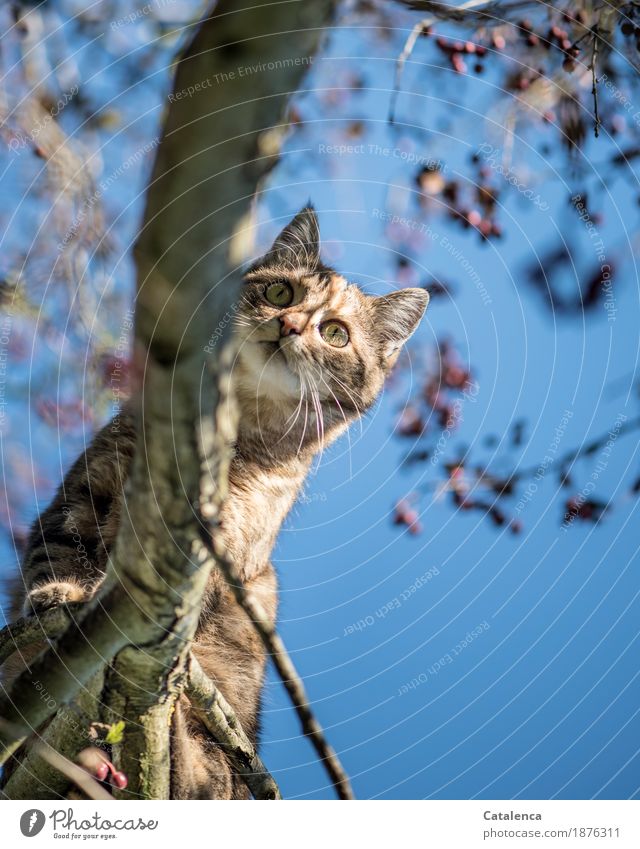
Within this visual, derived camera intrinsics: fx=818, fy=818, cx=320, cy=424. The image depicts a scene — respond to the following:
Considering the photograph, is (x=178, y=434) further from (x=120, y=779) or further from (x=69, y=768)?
(x=120, y=779)

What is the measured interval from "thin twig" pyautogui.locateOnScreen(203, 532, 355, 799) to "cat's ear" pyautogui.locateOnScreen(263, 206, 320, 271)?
2464 millimetres

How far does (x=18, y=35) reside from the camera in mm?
3244

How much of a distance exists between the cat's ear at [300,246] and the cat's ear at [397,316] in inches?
17.1

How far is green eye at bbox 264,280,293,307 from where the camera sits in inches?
153

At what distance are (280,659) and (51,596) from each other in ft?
3.97

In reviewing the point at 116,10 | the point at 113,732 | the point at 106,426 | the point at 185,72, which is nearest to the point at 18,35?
the point at 116,10

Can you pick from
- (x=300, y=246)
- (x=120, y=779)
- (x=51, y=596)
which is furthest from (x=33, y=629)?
(x=300, y=246)

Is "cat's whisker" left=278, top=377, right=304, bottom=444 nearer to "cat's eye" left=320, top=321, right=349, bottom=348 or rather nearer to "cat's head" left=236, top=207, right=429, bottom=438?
"cat's head" left=236, top=207, right=429, bottom=438

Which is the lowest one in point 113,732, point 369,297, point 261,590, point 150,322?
point 113,732

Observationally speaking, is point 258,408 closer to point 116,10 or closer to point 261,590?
point 261,590

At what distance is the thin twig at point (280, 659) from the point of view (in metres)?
1.65

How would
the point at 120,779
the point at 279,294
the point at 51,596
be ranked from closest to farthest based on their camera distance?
the point at 120,779 < the point at 51,596 < the point at 279,294

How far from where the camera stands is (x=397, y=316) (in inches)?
168
